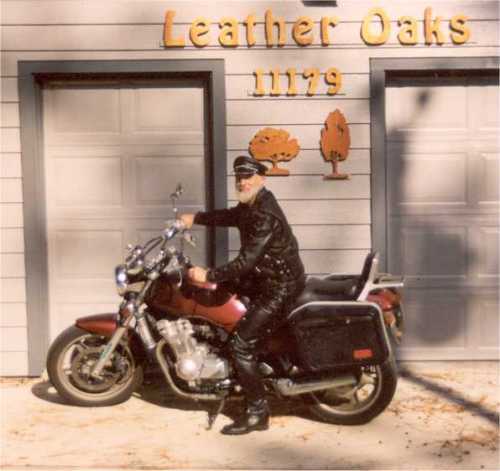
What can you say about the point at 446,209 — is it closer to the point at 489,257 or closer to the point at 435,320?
the point at 489,257

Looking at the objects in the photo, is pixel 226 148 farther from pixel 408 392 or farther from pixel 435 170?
pixel 408 392

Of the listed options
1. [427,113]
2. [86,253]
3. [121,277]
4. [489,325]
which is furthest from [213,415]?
[427,113]

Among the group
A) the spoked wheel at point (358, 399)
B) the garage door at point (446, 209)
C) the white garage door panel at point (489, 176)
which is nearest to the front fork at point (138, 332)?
the spoked wheel at point (358, 399)

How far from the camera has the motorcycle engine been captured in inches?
228

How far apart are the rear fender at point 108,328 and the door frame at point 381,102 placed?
2334mm

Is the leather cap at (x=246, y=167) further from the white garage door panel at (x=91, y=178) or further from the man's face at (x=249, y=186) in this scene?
the white garage door panel at (x=91, y=178)

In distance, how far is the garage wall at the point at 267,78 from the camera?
725 cm

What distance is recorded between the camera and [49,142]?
24.7 ft

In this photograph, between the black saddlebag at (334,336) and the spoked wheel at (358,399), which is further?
the spoked wheel at (358,399)

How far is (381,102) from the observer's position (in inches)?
290

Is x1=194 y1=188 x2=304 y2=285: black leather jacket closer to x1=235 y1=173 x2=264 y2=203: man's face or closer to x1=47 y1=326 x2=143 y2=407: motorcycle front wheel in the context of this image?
x1=235 y1=173 x2=264 y2=203: man's face

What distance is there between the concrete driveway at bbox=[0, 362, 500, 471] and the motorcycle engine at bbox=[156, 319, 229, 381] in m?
0.38

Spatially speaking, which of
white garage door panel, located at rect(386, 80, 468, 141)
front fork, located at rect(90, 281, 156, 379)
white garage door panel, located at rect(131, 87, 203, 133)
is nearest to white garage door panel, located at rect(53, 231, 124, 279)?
white garage door panel, located at rect(131, 87, 203, 133)

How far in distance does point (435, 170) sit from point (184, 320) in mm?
2952
